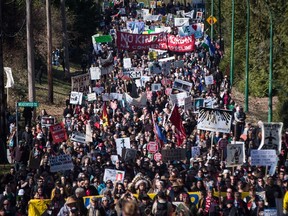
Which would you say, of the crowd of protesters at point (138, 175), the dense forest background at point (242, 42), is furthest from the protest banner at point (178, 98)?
the dense forest background at point (242, 42)

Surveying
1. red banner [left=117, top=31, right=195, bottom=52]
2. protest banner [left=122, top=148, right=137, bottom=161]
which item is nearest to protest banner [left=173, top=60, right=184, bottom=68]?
red banner [left=117, top=31, right=195, bottom=52]

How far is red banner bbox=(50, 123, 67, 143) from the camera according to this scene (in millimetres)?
24594

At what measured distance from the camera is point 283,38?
41.9 metres

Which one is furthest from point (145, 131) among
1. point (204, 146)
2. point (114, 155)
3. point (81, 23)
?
point (81, 23)

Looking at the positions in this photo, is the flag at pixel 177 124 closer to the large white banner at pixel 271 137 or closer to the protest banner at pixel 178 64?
the large white banner at pixel 271 137

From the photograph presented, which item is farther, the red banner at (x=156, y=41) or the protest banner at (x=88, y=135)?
the red banner at (x=156, y=41)

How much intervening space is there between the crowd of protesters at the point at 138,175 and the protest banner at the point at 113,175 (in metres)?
0.13

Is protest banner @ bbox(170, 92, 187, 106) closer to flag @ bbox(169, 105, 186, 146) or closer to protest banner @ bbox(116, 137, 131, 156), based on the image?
flag @ bbox(169, 105, 186, 146)

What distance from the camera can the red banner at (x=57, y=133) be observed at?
24594 mm

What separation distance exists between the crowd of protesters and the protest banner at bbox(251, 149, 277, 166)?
0.20 metres

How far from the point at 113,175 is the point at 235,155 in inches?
114

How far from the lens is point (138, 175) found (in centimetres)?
1916

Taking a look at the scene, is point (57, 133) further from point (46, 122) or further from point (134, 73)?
point (134, 73)

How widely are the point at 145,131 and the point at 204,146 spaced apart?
2787mm
